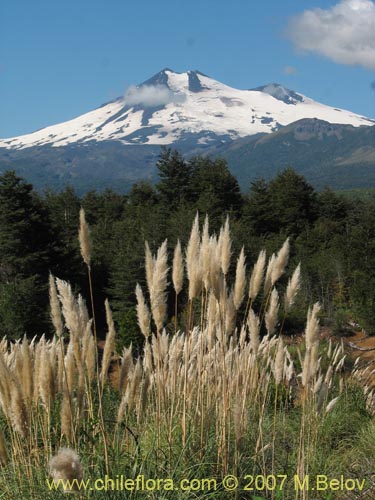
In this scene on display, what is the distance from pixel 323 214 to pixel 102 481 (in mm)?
43603

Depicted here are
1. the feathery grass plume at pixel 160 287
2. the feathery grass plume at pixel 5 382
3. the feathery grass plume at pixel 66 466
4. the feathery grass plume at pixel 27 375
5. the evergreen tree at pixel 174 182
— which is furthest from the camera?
the evergreen tree at pixel 174 182

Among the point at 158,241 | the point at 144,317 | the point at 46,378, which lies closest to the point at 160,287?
the point at 144,317

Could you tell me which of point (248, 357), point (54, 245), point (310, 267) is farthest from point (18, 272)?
point (248, 357)

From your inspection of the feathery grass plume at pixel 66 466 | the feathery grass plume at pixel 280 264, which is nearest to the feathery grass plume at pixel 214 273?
the feathery grass plume at pixel 280 264

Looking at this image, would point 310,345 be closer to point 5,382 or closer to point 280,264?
point 280,264

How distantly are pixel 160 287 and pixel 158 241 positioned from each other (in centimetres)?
2397

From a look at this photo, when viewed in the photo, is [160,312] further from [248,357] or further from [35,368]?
[248,357]

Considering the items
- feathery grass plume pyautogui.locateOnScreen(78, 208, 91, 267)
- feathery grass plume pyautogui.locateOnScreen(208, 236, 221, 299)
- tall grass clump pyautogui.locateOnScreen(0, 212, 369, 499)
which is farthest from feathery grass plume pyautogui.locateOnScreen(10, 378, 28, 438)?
feathery grass plume pyautogui.locateOnScreen(208, 236, 221, 299)

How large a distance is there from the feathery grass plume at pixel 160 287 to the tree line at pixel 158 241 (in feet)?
31.9

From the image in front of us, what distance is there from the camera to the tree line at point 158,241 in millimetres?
20938

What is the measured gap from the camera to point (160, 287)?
241cm

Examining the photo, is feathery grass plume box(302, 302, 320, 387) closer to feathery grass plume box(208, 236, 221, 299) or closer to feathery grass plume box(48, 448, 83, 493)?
feathery grass plume box(208, 236, 221, 299)

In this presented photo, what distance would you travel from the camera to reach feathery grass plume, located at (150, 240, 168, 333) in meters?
2.41

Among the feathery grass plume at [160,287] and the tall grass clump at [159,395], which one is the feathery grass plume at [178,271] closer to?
the tall grass clump at [159,395]
